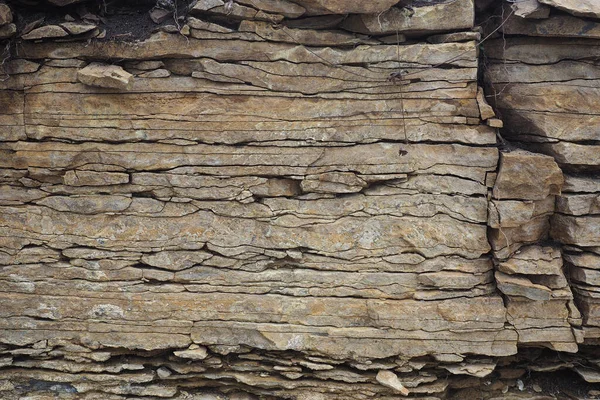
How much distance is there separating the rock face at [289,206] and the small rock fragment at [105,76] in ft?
0.10

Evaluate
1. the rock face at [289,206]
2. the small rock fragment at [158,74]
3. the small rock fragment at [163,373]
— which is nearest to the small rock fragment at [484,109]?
the rock face at [289,206]

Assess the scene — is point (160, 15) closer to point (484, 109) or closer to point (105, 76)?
point (105, 76)

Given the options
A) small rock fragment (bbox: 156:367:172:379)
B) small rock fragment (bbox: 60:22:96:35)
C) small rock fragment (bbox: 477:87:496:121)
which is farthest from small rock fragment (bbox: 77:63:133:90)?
small rock fragment (bbox: 477:87:496:121)

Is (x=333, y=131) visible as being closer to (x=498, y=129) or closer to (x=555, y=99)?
(x=498, y=129)

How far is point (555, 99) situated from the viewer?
5816mm

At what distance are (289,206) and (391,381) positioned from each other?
211cm

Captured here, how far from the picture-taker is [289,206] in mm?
5961

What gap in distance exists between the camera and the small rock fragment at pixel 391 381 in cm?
594

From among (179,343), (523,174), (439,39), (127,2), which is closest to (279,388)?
(179,343)

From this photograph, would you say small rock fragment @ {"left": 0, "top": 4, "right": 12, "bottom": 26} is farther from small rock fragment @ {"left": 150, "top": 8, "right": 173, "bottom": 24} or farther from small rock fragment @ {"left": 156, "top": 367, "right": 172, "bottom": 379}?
small rock fragment @ {"left": 156, "top": 367, "right": 172, "bottom": 379}

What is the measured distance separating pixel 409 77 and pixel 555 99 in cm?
152

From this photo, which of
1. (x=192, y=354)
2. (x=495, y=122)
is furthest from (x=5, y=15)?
(x=495, y=122)

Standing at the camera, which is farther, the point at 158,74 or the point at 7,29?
the point at 158,74

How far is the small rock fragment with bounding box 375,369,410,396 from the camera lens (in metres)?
5.94
